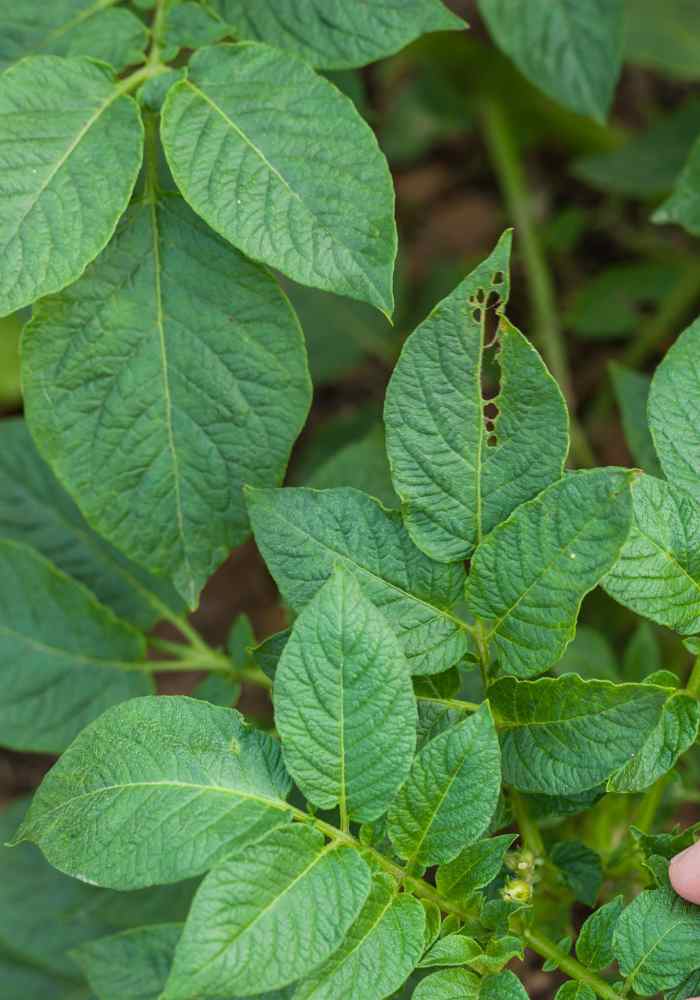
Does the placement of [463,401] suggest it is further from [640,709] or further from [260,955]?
[260,955]

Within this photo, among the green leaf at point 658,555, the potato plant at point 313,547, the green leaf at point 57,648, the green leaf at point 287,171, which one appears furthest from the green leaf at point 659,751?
the green leaf at point 57,648

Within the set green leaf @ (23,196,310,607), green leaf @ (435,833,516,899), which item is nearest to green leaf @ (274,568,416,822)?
green leaf @ (435,833,516,899)

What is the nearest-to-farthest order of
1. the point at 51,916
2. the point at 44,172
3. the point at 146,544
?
the point at 44,172
the point at 146,544
the point at 51,916

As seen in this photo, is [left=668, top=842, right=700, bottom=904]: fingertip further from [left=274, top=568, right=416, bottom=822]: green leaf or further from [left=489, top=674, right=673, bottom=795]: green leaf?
[left=274, top=568, right=416, bottom=822]: green leaf

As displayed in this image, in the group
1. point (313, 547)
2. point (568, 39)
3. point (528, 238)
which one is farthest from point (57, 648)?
point (528, 238)

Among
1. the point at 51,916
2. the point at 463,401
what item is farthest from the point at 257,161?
the point at 51,916

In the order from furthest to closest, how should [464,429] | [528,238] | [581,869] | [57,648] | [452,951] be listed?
[528,238] < [57,648] < [581,869] < [464,429] < [452,951]

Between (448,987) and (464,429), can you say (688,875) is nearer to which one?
(448,987)
